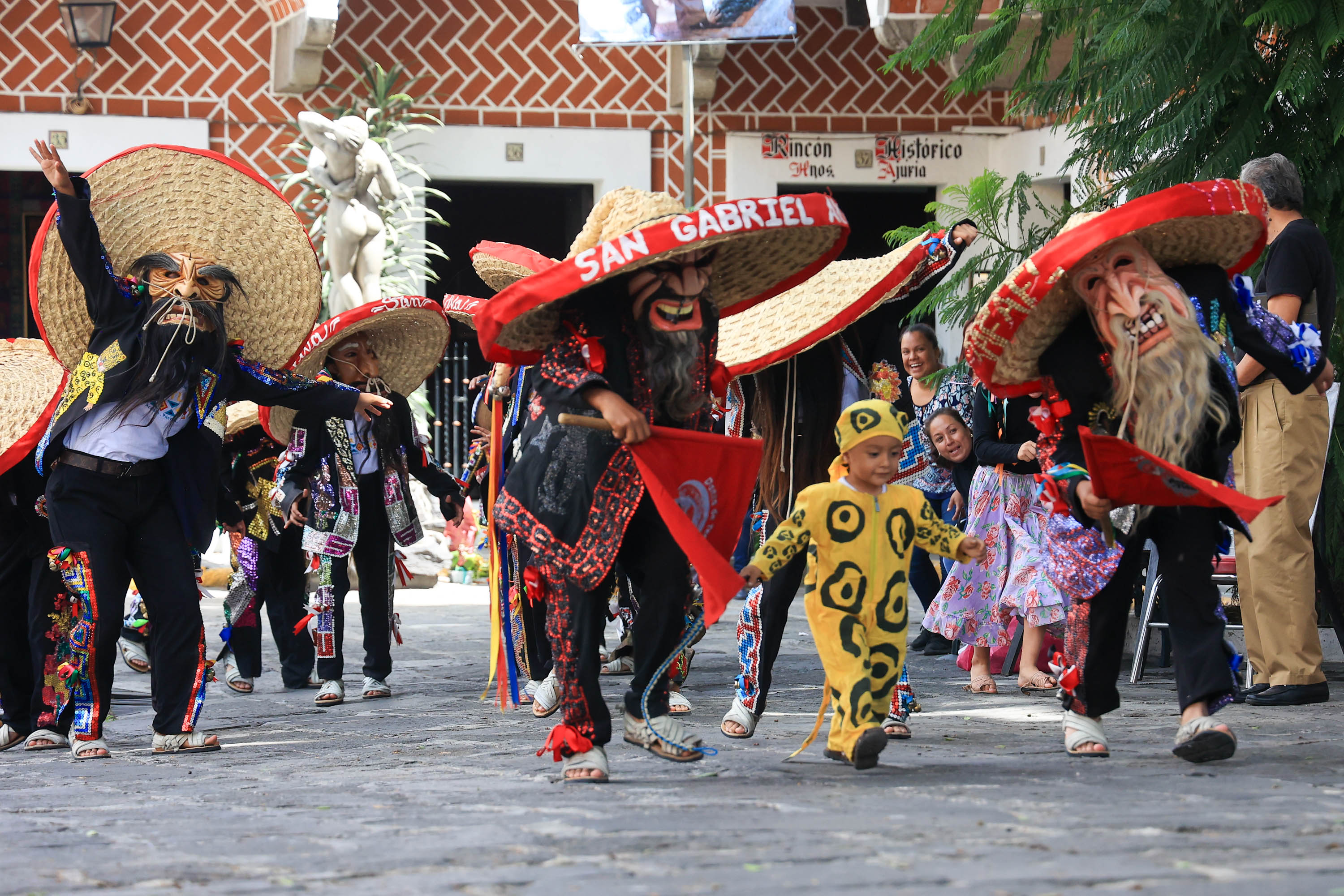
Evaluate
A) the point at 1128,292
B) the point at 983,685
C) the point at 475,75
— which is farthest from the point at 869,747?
the point at 475,75

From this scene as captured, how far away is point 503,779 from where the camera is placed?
480cm

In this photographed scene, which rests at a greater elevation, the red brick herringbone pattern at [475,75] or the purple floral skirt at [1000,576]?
the red brick herringbone pattern at [475,75]

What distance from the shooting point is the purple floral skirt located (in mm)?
7160

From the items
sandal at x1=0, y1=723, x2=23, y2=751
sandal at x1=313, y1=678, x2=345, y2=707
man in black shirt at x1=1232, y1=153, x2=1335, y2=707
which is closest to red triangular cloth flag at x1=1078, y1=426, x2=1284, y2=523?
man in black shirt at x1=1232, y1=153, x2=1335, y2=707

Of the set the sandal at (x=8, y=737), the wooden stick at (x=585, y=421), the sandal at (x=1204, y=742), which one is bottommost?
the sandal at (x=8, y=737)

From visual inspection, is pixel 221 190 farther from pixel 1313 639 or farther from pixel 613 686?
pixel 1313 639

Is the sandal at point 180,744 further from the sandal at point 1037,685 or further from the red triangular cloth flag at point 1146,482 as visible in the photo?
the sandal at point 1037,685

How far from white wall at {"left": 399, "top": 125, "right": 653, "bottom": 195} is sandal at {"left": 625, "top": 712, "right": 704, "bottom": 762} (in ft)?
36.3

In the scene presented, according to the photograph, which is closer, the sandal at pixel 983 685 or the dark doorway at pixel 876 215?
the sandal at pixel 983 685

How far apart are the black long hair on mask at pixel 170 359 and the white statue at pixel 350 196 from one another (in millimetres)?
7809

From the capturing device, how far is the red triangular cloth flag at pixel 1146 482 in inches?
175

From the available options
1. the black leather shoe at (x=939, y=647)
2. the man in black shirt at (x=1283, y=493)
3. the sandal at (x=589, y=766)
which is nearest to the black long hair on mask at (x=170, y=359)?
the sandal at (x=589, y=766)

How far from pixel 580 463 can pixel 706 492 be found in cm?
41

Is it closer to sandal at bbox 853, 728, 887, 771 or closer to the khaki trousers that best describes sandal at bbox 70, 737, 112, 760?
sandal at bbox 853, 728, 887, 771
